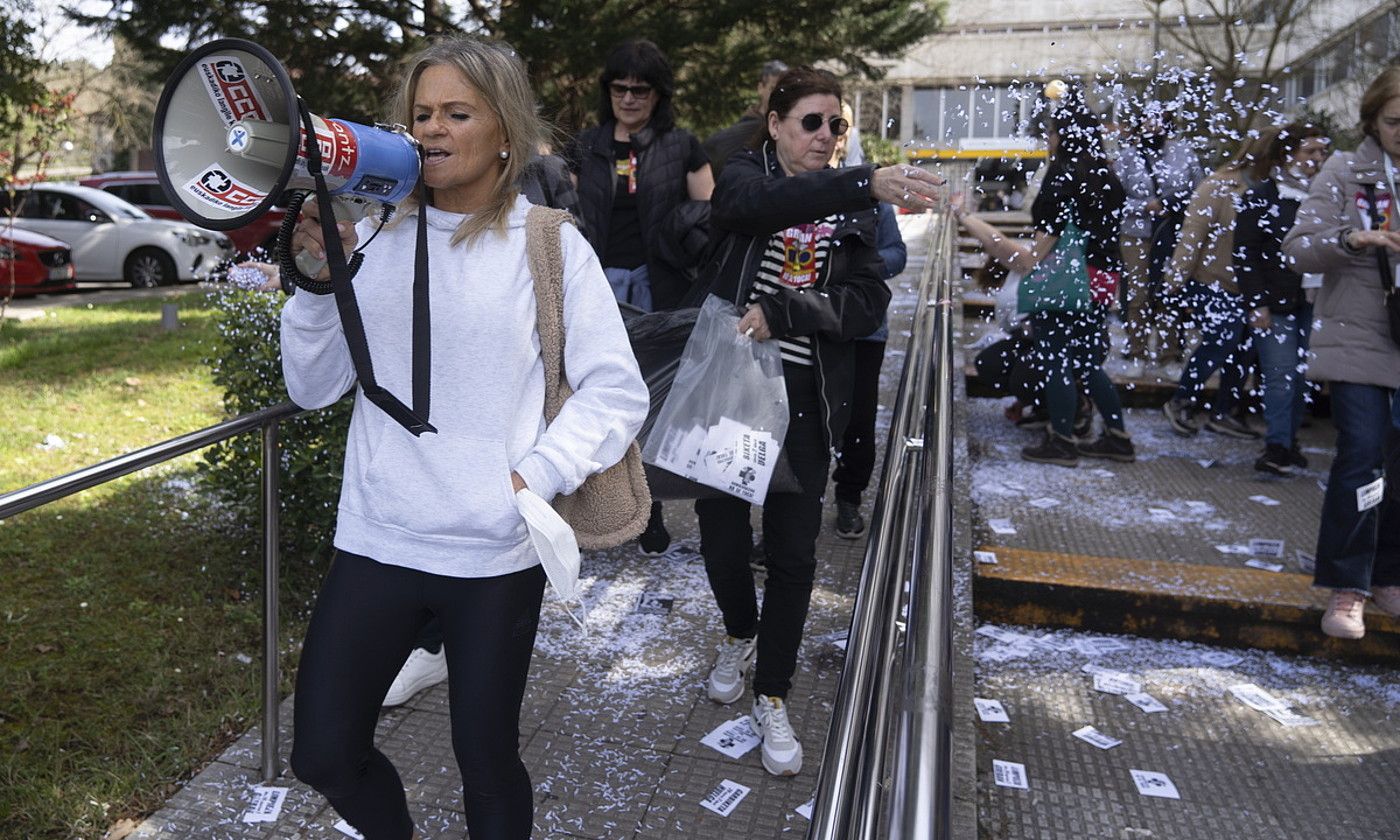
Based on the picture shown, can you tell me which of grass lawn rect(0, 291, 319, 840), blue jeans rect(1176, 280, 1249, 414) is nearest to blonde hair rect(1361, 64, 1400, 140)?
blue jeans rect(1176, 280, 1249, 414)

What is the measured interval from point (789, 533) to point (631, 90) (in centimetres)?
178

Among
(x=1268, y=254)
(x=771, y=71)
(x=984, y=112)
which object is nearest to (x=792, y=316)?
(x=984, y=112)

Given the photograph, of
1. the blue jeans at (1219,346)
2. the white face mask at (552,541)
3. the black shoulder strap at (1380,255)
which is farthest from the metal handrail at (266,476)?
the blue jeans at (1219,346)

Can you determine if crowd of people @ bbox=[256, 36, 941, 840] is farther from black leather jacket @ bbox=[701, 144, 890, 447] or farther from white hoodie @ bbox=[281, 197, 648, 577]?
black leather jacket @ bbox=[701, 144, 890, 447]

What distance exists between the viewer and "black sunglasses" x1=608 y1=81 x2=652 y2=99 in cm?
393

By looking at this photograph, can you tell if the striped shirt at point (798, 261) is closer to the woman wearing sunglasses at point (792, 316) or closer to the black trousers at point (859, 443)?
the woman wearing sunglasses at point (792, 316)

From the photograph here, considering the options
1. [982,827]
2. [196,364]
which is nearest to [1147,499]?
[982,827]

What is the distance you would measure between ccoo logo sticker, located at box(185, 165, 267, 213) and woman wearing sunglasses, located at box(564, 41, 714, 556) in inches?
90.0

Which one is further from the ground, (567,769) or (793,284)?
(793,284)

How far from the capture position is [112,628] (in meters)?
3.83

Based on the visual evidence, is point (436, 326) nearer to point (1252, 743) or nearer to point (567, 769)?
point (567, 769)

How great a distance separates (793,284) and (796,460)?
465mm

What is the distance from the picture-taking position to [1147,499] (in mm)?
5684

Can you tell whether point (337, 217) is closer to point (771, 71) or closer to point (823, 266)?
point (823, 266)
